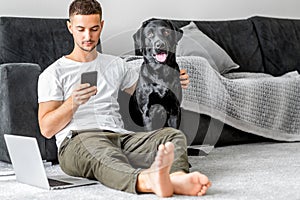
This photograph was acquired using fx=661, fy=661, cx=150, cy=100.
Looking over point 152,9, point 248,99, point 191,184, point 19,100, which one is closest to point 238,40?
point 152,9

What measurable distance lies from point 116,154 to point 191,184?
31cm

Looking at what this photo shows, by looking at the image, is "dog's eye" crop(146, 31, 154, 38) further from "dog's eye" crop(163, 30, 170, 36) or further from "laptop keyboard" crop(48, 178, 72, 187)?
"laptop keyboard" crop(48, 178, 72, 187)

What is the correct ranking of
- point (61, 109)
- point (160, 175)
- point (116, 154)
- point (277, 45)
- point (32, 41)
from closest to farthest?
point (160, 175)
point (116, 154)
point (61, 109)
point (32, 41)
point (277, 45)

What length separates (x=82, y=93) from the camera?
2207 millimetres

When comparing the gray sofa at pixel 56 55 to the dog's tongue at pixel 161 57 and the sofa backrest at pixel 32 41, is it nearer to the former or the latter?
the sofa backrest at pixel 32 41

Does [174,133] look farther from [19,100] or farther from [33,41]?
[33,41]

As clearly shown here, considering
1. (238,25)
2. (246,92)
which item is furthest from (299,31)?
(246,92)

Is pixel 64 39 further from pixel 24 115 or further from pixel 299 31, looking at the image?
pixel 299 31

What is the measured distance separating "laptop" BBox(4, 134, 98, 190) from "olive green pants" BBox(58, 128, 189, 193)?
0.06 meters

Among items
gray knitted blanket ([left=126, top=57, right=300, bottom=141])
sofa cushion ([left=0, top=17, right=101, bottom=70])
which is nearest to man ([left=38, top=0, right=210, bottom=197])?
gray knitted blanket ([left=126, top=57, right=300, bottom=141])

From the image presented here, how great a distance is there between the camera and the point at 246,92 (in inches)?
120

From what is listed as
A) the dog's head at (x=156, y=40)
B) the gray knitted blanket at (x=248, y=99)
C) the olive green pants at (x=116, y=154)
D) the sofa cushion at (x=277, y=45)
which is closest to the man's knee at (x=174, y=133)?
the olive green pants at (x=116, y=154)

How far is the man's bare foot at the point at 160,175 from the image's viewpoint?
1867mm

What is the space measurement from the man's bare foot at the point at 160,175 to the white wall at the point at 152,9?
3.31ft
